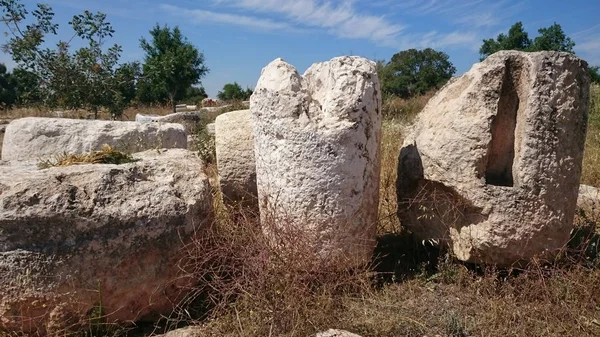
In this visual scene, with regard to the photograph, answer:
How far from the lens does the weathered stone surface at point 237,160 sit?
387 centimetres

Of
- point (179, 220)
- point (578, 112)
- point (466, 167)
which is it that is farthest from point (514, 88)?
point (179, 220)

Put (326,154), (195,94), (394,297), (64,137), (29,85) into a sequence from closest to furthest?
(326,154), (394,297), (64,137), (29,85), (195,94)

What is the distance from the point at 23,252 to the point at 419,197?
8.19 feet

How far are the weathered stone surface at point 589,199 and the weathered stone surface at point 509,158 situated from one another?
1.38 metres

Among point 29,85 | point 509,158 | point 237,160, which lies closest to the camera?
point 509,158

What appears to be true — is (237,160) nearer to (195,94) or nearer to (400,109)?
(400,109)

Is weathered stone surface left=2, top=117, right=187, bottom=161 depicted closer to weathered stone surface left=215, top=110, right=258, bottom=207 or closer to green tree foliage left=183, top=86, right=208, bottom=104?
weathered stone surface left=215, top=110, right=258, bottom=207

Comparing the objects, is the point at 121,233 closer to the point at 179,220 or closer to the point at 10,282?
the point at 179,220

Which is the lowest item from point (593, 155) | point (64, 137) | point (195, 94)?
point (593, 155)

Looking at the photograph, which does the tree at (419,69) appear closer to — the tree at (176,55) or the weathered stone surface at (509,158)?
the tree at (176,55)

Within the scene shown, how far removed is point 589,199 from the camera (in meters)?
4.41

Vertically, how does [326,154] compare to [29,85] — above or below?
below

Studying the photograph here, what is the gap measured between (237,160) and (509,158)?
2.00 meters

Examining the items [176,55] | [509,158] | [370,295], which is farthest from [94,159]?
[176,55]
